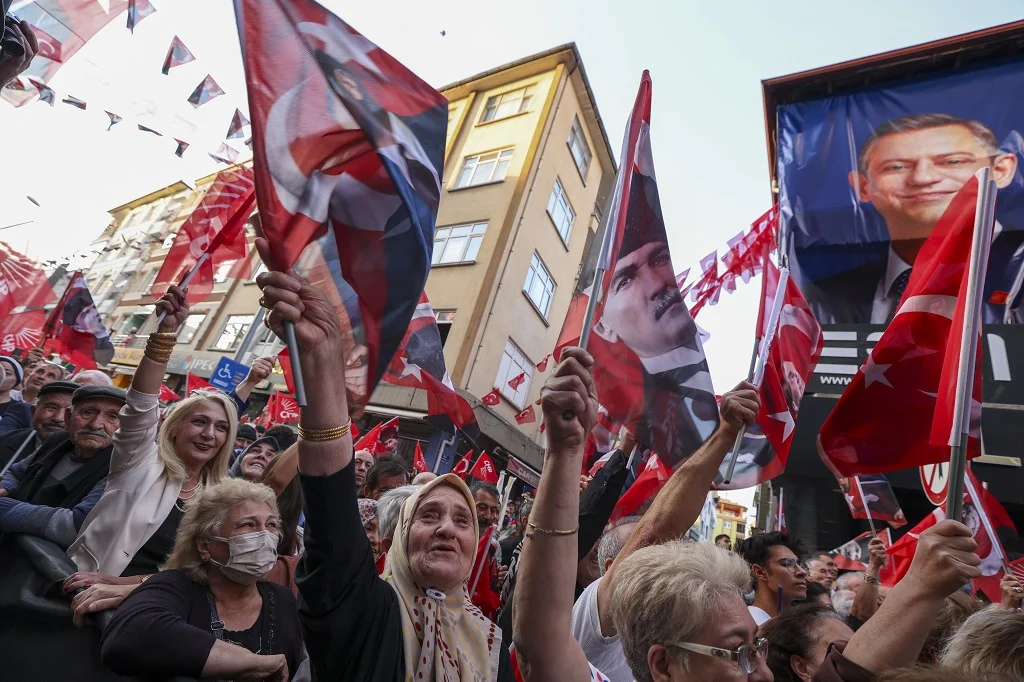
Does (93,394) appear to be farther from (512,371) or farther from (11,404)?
(512,371)

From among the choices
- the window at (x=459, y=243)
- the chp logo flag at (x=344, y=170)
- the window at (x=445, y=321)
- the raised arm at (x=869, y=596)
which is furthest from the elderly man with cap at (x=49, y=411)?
the window at (x=459, y=243)

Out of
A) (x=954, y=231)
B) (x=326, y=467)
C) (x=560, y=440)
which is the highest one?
(x=954, y=231)

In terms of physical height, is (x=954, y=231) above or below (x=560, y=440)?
above

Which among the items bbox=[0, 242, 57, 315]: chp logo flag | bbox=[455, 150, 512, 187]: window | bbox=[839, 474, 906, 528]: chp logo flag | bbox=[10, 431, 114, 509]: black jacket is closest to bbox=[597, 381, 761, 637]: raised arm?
bbox=[10, 431, 114, 509]: black jacket

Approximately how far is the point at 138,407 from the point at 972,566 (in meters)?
3.32

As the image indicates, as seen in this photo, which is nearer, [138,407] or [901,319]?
[138,407]

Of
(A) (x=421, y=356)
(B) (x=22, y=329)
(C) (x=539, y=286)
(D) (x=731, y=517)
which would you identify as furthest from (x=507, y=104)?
(D) (x=731, y=517)

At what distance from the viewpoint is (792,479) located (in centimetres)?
1150

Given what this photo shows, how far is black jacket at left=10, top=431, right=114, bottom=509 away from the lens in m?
2.85

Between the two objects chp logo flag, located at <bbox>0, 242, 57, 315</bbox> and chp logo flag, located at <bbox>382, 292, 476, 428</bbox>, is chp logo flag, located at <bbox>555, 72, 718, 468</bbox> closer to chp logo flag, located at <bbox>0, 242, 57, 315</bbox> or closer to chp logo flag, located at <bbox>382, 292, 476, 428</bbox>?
chp logo flag, located at <bbox>382, 292, 476, 428</bbox>

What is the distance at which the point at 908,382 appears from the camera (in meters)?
2.88

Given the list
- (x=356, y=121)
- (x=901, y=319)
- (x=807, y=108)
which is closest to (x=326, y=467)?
(x=356, y=121)

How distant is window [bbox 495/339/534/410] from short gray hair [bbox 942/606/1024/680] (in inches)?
602

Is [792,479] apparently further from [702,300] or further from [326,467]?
[326,467]
